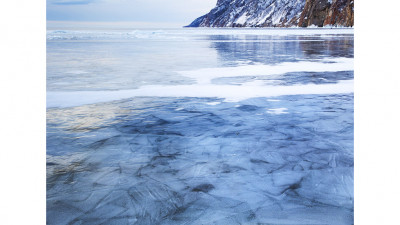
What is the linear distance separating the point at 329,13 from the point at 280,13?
4727 centimetres

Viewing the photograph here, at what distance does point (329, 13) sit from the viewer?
4769 cm

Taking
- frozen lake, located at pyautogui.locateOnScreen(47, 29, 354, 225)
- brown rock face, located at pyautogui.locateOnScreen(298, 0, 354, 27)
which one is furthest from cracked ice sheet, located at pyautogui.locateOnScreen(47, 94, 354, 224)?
brown rock face, located at pyautogui.locateOnScreen(298, 0, 354, 27)

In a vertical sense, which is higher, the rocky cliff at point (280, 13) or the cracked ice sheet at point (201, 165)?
the rocky cliff at point (280, 13)

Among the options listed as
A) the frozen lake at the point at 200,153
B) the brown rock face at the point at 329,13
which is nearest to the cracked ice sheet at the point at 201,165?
the frozen lake at the point at 200,153

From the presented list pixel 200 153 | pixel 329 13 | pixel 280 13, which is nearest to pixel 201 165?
pixel 200 153

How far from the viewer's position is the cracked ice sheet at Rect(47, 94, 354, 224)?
1551 mm

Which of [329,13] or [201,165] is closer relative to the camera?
[201,165]

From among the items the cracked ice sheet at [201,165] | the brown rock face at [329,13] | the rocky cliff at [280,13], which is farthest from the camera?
the rocky cliff at [280,13]

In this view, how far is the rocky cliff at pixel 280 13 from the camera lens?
46156 mm

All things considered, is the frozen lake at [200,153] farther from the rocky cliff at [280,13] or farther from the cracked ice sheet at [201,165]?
the rocky cliff at [280,13]

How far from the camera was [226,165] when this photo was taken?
205 cm

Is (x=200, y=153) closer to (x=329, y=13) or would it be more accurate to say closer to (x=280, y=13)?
(x=329, y=13)

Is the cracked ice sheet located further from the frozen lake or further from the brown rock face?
the brown rock face

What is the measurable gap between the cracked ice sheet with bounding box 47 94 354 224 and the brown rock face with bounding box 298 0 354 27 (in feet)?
148
